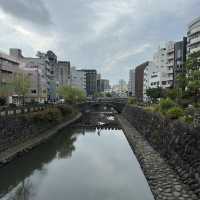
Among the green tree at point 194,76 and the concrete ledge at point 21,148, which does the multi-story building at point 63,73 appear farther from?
the green tree at point 194,76

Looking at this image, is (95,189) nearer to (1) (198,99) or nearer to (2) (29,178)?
(2) (29,178)

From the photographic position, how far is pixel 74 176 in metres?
18.5

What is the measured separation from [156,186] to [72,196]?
5382 millimetres

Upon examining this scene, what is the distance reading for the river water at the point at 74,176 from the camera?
14953mm

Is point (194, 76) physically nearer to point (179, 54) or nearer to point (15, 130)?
point (15, 130)

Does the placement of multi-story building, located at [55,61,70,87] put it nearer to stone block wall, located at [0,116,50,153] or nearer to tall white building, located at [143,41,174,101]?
tall white building, located at [143,41,174,101]

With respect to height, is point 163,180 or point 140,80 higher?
point 140,80

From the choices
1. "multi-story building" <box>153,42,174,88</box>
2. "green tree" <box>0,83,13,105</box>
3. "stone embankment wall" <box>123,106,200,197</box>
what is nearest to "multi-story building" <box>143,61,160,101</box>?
"multi-story building" <box>153,42,174,88</box>

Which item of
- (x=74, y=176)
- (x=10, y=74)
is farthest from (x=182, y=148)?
(x=10, y=74)

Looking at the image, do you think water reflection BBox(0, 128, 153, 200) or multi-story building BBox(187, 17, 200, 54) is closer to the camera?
water reflection BBox(0, 128, 153, 200)

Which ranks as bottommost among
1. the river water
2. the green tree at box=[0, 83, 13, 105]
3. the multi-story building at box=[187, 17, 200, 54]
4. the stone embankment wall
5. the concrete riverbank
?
the river water

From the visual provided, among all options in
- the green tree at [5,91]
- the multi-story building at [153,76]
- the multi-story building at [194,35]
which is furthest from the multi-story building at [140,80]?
the green tree at [5,91]

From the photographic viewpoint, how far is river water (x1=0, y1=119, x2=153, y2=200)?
15.0 m

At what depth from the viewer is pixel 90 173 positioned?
63.3 ft
